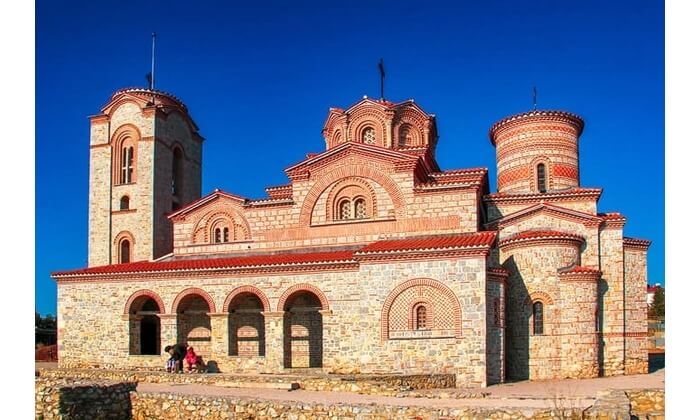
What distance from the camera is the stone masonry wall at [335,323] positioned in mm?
17000

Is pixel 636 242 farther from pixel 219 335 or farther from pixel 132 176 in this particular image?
pixel 132 176

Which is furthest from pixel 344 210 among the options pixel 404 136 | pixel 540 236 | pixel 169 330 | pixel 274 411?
pixel 274 411

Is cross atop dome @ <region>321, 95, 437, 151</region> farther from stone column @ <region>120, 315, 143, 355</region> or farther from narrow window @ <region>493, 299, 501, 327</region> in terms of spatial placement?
stone column @ <region>120, 315, 143, 355</region>

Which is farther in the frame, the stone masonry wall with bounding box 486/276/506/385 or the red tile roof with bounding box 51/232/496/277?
the red tile roof with bounding box 51/232/496/277

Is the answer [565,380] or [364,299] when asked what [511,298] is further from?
[364,299]

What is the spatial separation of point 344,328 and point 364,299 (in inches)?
41.5

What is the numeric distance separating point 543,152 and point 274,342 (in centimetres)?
1099

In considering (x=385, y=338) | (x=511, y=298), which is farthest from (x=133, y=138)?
(x=511, y=298)

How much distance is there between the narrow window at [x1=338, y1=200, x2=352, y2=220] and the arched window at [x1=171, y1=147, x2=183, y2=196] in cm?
840

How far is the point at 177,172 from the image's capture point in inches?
1056

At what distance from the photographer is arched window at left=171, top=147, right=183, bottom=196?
26656 millimetres

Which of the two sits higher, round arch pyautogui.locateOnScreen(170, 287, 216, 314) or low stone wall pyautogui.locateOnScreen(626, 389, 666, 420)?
round arch pyautogui.locateOnScreen(170, 287, 216, 314)

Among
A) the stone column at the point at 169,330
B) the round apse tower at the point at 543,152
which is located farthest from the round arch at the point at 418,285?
the round apse tower at the point at 543,152

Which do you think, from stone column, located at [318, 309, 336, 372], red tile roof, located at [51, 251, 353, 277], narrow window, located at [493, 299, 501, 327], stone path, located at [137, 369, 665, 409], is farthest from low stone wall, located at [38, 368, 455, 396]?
red tile roof, located at [51, 251, 353, 277]
